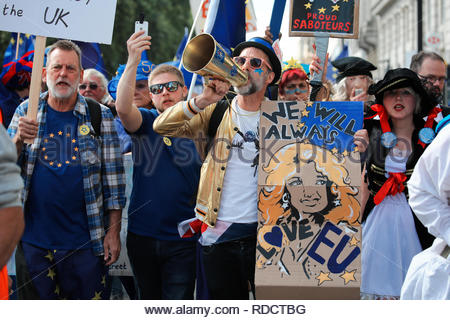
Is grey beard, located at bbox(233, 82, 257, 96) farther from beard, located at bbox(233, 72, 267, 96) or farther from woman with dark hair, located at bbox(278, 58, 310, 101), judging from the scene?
woman with dark hair, located at bbox(278, 58, 310, 101)

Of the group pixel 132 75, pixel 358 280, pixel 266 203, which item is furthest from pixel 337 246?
pixel 132 75

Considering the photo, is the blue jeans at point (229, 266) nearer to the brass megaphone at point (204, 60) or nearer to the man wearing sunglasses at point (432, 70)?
the brass megaphone at point (204, 60)

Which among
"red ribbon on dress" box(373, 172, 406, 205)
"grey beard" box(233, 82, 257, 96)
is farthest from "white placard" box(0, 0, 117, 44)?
"red ribbon on dress" box(373, 172, 406, 205)

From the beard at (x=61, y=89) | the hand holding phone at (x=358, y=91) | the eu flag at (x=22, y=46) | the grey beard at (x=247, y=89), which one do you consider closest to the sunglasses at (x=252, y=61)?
the grey beard at (x=247, y=89)

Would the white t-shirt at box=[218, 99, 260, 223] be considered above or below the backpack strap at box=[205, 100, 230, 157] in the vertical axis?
below

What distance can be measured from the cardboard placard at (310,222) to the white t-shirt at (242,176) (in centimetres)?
18

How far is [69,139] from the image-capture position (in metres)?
4.09

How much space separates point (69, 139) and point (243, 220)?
1.34 metres

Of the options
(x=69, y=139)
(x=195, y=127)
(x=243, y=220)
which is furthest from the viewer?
(x=69, y=139)

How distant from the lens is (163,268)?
4.33 metres

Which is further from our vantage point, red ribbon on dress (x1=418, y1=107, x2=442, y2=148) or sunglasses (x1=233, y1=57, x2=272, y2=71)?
red ribbon on dress (x1=418, y1=107, x2=442, y2=148)

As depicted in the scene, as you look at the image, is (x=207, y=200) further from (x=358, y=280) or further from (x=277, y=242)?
(x=358, y=280)

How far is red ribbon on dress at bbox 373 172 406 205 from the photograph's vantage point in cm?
419
